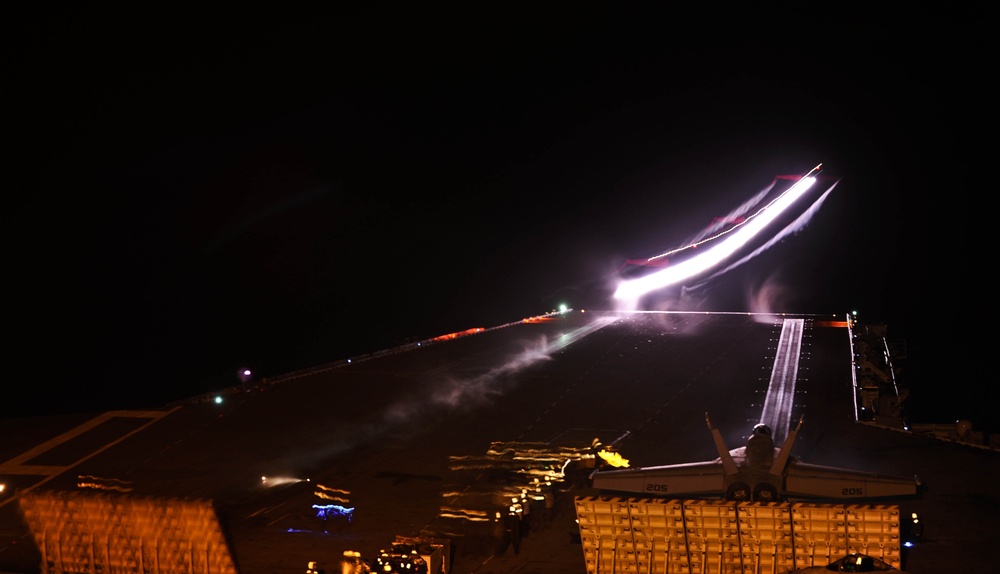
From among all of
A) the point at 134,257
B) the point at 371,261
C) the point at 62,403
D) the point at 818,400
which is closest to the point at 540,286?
the point at 371,261

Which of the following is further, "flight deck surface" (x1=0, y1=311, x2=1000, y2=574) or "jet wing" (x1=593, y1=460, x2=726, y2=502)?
"jet wing" (x1=593, y1=460, x2=726, y2=502)

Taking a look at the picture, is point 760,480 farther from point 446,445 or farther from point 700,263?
point 700,263

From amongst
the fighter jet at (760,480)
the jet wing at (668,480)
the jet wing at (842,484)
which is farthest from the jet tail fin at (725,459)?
the jet wing at (842,484)

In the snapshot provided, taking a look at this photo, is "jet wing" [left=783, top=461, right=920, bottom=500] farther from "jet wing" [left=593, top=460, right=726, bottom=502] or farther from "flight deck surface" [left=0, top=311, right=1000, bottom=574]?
"jet wing" [left=593, top=460, right=726, bottom=502]

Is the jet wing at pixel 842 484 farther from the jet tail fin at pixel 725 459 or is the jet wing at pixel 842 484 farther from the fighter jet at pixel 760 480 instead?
the jet tail fin at pixel 725 459

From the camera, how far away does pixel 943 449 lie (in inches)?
1089

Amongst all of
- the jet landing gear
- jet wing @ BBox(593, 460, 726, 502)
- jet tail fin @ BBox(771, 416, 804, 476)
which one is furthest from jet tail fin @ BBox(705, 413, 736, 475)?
jet tail fin @ BBox(771, 416, 804, 476)

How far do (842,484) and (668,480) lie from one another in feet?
13.4

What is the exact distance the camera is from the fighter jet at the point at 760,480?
21922mm

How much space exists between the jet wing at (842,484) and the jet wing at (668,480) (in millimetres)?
1731

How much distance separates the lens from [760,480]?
2228 centimetres

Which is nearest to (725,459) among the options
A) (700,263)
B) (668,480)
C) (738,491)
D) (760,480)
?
(738,491)

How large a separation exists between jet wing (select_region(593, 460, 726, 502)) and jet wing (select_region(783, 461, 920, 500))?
1731 mm

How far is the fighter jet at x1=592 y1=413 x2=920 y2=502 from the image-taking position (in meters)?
21.9
